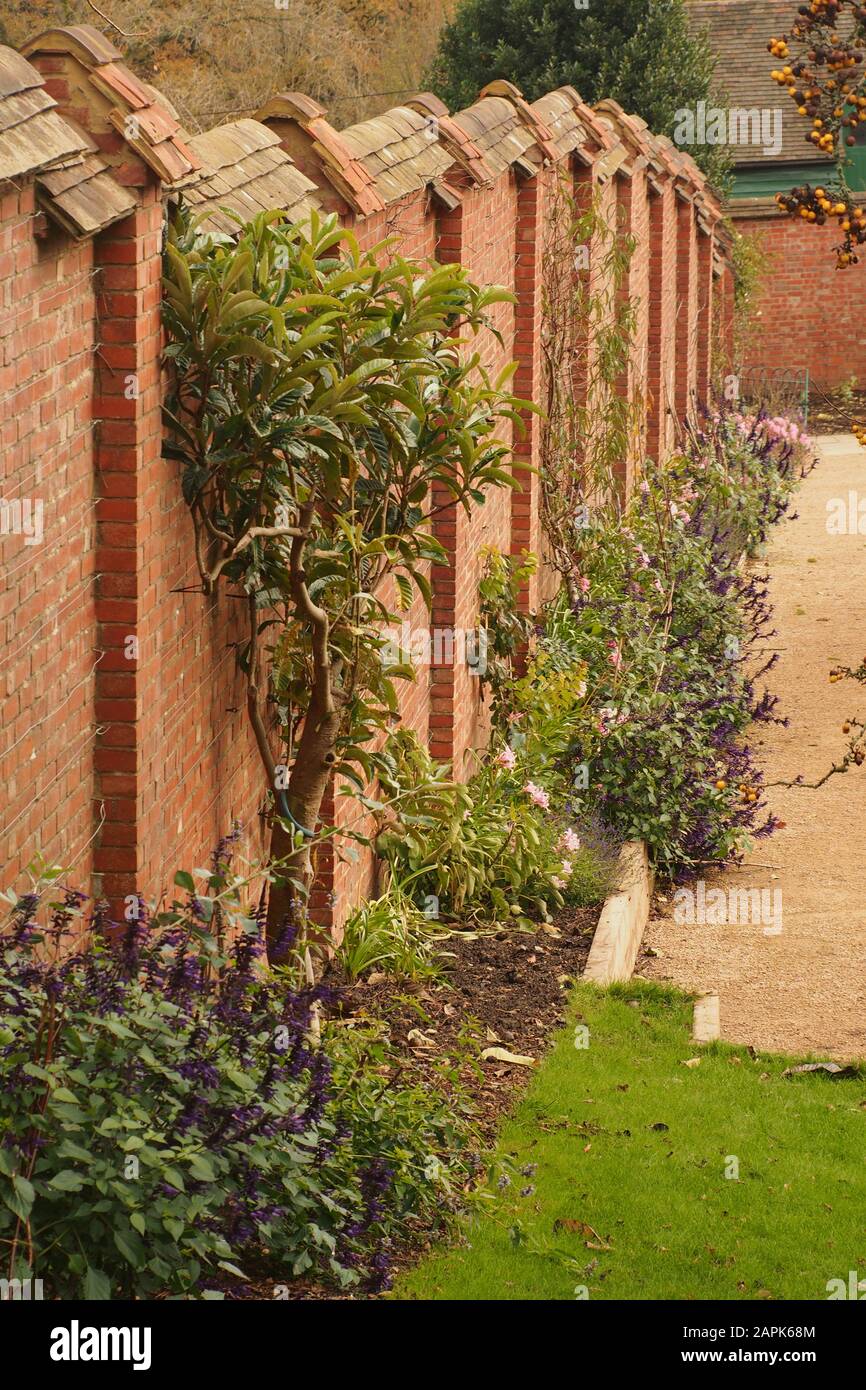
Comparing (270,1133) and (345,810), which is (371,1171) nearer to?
(270,1133)

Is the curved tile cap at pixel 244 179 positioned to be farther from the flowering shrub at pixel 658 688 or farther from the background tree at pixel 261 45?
the background tree at pixel 261 45

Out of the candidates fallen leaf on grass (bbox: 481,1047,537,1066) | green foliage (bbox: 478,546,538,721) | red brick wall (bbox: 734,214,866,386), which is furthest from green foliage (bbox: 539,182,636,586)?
red brick wall (bbox: 734,214,866,386)

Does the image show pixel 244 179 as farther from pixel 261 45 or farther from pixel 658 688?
pixel 261 45

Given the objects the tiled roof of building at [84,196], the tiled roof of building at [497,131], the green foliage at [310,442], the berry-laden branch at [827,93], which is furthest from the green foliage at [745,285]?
the tiled roof of building at [84,196]

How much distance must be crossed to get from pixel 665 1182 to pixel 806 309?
28.2 metres

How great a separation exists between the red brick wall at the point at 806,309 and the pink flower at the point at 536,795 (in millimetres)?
24628

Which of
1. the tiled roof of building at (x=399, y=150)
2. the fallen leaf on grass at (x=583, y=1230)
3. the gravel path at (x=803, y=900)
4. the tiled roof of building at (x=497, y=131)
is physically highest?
the tiled roof of building at (x=497, y=131)

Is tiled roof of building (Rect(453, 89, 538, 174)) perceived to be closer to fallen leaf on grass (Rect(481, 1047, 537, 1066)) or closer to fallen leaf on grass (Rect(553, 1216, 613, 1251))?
fallen leaf on grass (Rect(481, 1047, 537, 1066))

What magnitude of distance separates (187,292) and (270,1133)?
2046mm

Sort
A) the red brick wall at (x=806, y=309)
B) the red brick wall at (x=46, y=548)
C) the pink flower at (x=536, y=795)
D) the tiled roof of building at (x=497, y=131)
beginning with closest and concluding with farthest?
the red brick wall at (x=46, y=548) → the pink flower at (x=536, y=795) → the tiled roof of building at (x=497, y=131) → the red brick wall at (x=806, y=309)

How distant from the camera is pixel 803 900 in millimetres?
8328


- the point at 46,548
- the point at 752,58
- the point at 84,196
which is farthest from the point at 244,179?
the point at 752,58

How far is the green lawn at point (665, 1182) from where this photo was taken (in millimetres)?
4387

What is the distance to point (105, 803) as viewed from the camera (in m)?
4.20
